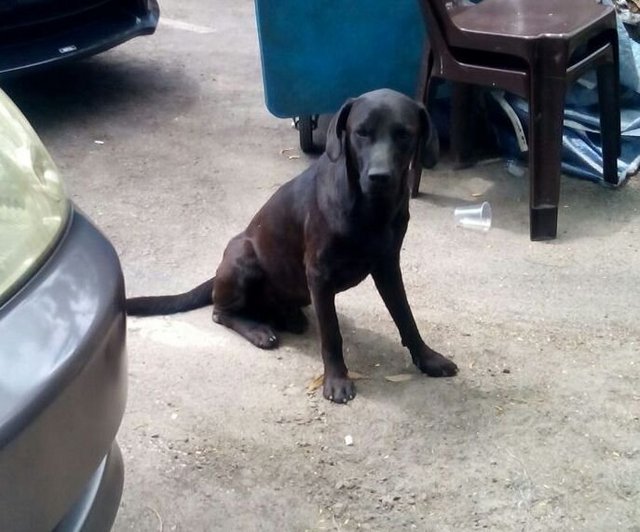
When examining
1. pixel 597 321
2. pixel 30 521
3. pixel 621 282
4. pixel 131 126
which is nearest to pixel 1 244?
pixel 30 521

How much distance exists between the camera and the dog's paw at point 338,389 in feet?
10.4

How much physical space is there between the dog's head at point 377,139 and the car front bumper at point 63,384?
3.61 feet

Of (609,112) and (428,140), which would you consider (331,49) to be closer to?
(609,112)

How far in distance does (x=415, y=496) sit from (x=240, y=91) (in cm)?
384

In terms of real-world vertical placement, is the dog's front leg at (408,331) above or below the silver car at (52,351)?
below

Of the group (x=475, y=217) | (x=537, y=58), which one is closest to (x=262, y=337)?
(x=475, y=217)

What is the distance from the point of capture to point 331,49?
16.0 feet

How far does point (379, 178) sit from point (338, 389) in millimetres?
737

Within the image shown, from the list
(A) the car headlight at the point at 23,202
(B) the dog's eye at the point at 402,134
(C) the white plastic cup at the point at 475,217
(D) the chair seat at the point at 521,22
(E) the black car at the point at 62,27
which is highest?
(A) the car headlight at the point at 23,202

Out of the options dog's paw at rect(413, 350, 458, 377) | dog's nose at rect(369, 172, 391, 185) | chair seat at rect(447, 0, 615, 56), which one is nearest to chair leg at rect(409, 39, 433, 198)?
chair seat at rect(447, 0, 615, 56)

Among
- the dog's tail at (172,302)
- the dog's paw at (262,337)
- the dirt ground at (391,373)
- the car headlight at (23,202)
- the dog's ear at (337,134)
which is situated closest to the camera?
the car headlight at (23,202)

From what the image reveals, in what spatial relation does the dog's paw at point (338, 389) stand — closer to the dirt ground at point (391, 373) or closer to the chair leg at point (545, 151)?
the dirt ground at point (391, 373)

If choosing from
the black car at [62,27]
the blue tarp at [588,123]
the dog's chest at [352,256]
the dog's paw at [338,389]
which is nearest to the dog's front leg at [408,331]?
the dog's chest at [352,256]

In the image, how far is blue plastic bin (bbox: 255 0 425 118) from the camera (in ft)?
15.7
